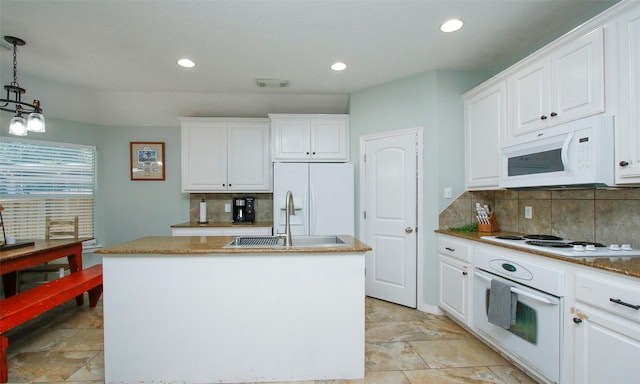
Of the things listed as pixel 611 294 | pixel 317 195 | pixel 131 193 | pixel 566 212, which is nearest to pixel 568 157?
pixel 566 212

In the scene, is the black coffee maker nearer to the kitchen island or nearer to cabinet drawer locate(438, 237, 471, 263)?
the kitchen island

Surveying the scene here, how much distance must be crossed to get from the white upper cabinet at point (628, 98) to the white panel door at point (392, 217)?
64.5 inches

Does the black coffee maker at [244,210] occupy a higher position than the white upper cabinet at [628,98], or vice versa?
the white upper cabinet at [628,98]

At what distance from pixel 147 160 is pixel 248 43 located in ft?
8.93

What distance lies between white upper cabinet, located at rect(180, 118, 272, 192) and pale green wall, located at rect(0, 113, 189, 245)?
54 cm

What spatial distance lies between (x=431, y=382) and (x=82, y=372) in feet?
7.72

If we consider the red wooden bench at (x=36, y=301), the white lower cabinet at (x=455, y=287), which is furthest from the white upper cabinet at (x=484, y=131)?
the red wooden bench at (x=36, y=301)

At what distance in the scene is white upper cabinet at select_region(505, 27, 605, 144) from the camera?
1.67 metres

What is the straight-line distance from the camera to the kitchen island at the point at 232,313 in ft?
5.89

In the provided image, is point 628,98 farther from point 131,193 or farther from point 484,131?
point 131,193

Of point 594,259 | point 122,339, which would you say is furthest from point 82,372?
point 594,259

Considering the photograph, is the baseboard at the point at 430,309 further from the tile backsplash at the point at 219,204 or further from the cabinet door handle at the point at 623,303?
the tile backsplash at the point at 219,204

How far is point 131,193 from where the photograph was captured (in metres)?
4.20

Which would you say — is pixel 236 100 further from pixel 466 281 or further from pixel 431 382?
pixel 431 382
